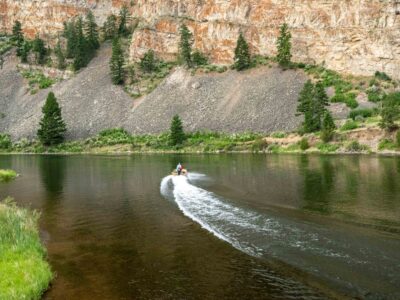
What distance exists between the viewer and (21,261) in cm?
1567

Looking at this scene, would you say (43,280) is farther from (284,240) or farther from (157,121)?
(157,121)

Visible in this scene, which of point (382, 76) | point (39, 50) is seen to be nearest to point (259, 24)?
point (382, 76)

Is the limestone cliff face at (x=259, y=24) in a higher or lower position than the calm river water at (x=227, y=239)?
higher

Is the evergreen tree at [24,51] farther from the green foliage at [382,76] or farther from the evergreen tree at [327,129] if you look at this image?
the green foliage at [382,76]

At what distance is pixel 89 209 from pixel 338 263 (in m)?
18.2

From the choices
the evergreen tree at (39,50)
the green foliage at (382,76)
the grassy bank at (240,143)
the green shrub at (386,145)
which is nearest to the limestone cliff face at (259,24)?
the green foliage at (382,76)

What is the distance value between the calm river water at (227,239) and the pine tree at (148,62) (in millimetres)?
86289

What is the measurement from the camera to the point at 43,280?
14.6 m

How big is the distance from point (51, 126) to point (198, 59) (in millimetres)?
43362

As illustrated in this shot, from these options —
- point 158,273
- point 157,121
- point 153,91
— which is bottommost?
point 158,273

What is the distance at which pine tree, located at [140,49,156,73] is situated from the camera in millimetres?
119875

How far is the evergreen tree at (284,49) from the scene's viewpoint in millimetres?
103875

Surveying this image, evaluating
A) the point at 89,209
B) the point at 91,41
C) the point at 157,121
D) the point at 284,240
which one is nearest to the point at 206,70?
the point at 157,121

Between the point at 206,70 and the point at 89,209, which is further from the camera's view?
the point at 206,70
